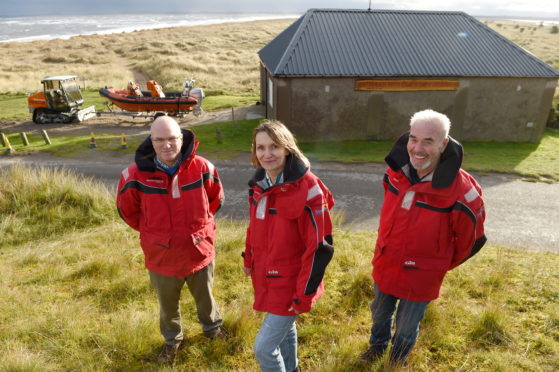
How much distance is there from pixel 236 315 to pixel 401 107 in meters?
13.6

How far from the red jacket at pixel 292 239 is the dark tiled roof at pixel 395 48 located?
12.2 metres

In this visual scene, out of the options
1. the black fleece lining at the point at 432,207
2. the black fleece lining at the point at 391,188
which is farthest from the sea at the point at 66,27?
the black fleece lining at the point at 432,207

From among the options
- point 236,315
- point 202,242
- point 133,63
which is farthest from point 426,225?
point 133,63

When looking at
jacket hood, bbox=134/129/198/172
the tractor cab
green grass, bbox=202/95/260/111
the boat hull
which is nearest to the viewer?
jacket hood, bbox=134/129/198/172

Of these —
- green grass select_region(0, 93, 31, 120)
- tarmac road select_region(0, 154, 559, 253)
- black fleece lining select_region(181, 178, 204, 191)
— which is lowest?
green grass select_region(0, 93, 31, 120)

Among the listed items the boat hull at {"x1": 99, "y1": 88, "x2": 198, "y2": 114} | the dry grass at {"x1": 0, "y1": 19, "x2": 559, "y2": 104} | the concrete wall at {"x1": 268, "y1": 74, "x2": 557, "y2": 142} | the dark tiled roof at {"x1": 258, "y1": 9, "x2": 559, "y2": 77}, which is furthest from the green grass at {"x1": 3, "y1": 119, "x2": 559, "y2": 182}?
the dry grass at {"x1": 0, "y1": 19, "x2": 559, "y2": 104}

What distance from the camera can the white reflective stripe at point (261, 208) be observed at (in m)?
2.82

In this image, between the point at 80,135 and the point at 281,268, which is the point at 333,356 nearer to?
the point at 281,268

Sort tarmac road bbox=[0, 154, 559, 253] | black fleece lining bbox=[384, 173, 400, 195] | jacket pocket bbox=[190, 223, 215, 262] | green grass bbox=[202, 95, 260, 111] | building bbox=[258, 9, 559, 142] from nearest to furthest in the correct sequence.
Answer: black fleece lining bbox=[384, 173, 400, 195]
jacket pocket bbox=[190, 223, 215, 262]
tarmac road bbox=[0, 154, 559, 253]
building bbox=[258, 9, 559, 142]
green grass bbox=[202, 95, 260, 111]

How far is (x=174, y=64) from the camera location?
1435 inches

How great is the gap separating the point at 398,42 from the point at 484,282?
13579 millimetres

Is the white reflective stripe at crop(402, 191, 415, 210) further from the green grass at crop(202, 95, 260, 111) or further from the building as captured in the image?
the green grass at crop(202, 95, 260, 111)

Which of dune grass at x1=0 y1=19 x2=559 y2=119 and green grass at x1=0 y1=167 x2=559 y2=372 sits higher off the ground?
green grass at x1=0 y1=167 x2=559 y2=372

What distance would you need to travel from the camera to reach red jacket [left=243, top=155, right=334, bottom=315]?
2.70m
